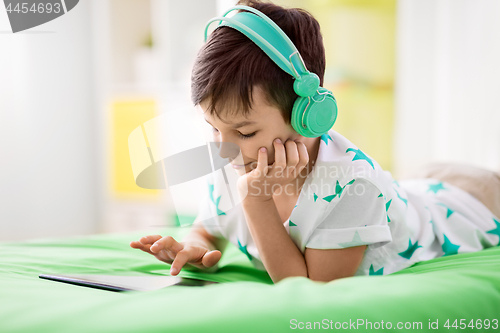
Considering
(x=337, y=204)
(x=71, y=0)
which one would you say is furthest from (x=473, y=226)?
(x=71, y=0)

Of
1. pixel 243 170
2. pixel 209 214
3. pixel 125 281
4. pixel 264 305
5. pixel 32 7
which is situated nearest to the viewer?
pixel 264 305

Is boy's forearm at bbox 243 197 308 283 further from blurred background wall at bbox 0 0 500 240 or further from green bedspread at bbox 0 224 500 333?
blurred background wall at bbox 0 0 500 240

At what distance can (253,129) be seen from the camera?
71 centimetres

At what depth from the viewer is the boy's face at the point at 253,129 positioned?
0.69 metres

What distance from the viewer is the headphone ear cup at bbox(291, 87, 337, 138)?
699 millimetres

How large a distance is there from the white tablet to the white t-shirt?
0.70 feet

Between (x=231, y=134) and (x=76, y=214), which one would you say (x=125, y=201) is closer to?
(x=76, y=214)

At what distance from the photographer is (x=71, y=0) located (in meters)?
2.17

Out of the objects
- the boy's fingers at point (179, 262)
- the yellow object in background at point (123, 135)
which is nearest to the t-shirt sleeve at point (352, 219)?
the boy's fingers at point (179, 262)

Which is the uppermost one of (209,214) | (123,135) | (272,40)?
(272,40)

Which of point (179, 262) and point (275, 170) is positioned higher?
point (275, 170)

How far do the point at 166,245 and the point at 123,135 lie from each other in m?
1.96

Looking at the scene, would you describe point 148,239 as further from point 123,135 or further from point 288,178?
point 123,135

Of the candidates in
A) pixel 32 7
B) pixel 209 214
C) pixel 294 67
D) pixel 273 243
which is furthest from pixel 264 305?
pixel 32 7
